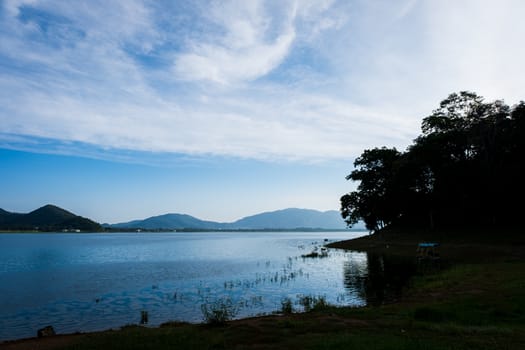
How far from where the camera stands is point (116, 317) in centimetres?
2311

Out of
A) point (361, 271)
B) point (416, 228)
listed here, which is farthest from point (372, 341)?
point (416, 228)

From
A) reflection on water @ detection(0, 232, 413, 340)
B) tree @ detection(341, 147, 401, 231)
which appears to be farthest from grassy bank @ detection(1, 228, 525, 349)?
tree @ detection(341, 147, 401, 231)

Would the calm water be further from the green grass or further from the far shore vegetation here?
the green grass

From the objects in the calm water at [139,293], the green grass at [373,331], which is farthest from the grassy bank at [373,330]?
the calm water at [139,293]

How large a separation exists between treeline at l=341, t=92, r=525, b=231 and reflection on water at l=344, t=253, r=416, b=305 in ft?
79.8

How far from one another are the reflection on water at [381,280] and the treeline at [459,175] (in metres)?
24.3

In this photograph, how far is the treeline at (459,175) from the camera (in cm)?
5884

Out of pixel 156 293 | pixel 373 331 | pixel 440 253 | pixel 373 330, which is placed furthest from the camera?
pixel 440 253

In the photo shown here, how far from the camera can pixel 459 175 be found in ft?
203

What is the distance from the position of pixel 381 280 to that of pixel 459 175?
1487 inches

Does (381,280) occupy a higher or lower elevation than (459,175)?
lower

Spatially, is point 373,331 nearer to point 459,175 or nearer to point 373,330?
point 373,330

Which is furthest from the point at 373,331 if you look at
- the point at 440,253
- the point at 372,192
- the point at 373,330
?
the point at 372,192

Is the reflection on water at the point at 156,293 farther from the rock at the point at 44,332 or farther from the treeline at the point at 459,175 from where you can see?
the treeline at the point at 459,175
